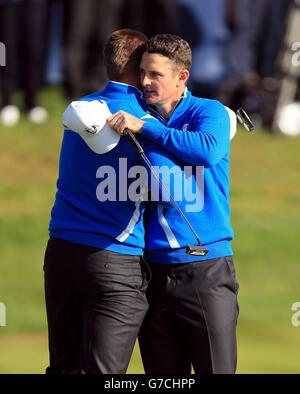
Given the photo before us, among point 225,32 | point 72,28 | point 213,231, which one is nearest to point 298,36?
point 225,32

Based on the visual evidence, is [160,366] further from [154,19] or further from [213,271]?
[154,19]

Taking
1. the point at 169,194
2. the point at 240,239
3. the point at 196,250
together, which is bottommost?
the point at 240,239

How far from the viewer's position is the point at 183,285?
11.5ft

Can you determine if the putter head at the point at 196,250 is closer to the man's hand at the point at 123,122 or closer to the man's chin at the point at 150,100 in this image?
the man's hand at the point at 123,122

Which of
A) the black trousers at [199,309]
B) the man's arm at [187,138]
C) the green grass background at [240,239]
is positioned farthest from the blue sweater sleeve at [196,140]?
the green grass background at [240,239]

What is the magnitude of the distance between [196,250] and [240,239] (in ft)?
19.8

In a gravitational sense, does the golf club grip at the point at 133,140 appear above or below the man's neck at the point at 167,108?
below

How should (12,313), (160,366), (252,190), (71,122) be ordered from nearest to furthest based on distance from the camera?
(71,122), (160,366), (12,313), (252,190)

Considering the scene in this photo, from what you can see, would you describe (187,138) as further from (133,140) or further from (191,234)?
(191,234)

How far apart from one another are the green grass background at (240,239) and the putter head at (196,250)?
2496 millimetres

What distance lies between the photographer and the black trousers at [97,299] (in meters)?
3.41

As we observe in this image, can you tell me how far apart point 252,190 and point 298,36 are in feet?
6.09

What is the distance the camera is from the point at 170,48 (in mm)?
3512

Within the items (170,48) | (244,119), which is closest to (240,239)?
(244,119)
